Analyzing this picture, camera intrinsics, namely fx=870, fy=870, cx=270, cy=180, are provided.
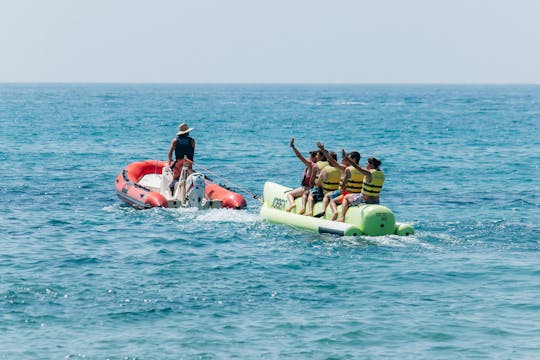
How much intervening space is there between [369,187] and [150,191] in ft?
20.0

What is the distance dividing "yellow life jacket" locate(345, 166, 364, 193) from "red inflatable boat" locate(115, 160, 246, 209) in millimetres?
3602

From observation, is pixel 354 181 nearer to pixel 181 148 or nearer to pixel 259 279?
pixel 259 279

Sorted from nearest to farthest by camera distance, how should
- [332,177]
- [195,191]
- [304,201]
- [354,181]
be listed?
[354,181]
[332,177]
[304,201]
[195,191]

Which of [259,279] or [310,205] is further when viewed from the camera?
[310,205]

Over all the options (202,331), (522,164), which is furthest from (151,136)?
(202,331)

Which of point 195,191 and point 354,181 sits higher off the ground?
point 354,181

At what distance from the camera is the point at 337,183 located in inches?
672

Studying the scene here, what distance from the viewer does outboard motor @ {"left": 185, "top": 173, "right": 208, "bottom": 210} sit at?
63.5ft

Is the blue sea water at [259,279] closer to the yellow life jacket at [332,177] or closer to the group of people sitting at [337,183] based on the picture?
the group of people sitting at [337,183]

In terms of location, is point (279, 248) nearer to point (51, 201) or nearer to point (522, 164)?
point (51, 201)

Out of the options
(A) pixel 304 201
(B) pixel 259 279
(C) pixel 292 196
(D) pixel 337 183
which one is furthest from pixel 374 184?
(B) pixel 259 279

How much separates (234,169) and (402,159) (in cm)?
848

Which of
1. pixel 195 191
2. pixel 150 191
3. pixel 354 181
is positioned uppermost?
pixel 354 181

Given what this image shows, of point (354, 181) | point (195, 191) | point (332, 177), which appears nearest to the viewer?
point (354, 181)
